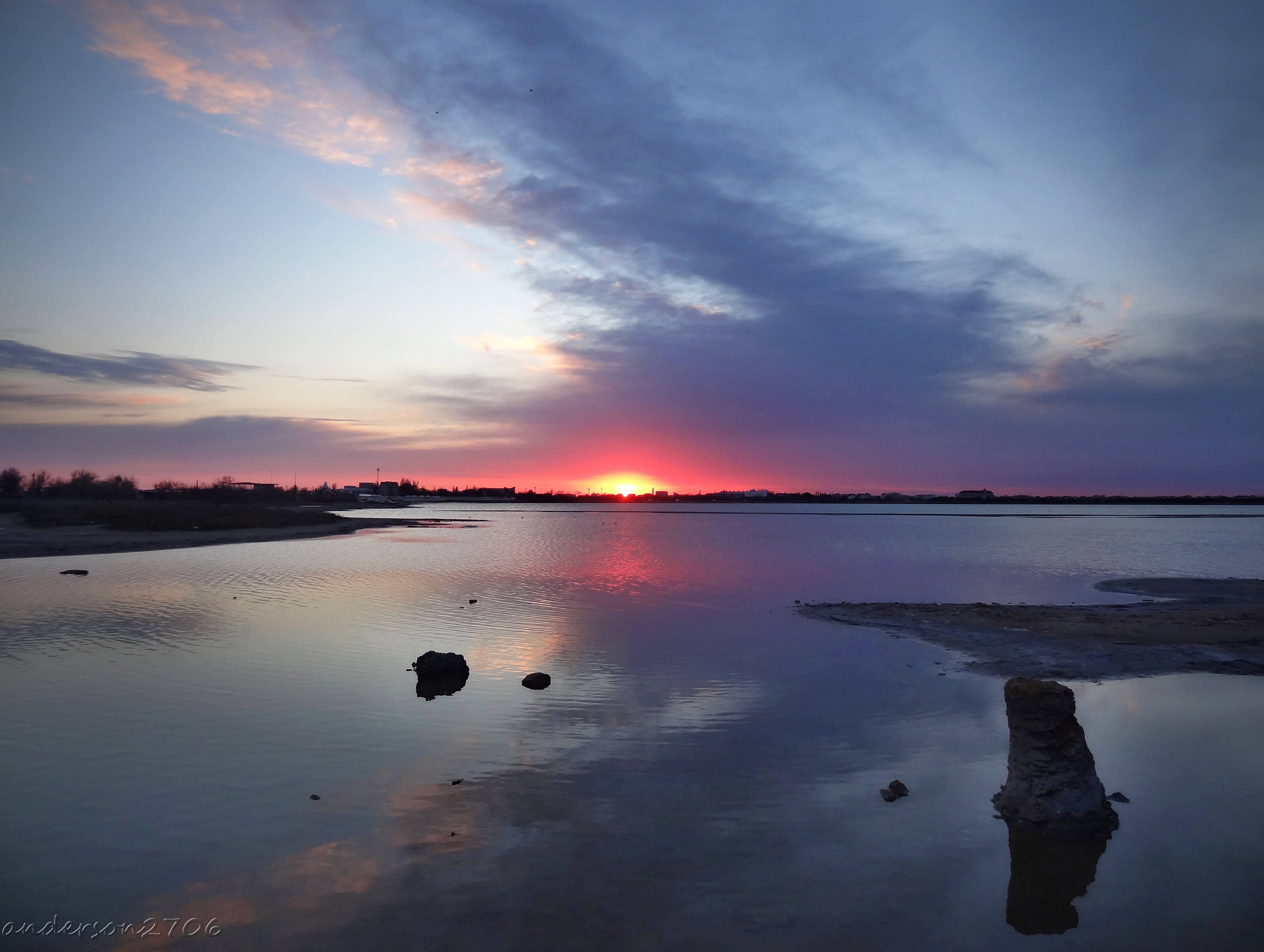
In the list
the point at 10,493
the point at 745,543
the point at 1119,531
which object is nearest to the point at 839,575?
the point at 745,543

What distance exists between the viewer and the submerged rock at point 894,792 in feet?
30.9

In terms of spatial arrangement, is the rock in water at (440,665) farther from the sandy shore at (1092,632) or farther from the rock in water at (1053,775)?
the sandy shore at (1092,632)

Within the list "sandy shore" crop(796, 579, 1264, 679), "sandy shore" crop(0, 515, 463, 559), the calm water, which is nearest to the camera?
the calm water

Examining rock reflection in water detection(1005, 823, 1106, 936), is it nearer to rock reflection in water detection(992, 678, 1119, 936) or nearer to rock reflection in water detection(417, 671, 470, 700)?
rock reflection in water detection(992, 678, 1119, 936)

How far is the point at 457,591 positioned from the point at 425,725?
60.0 feet

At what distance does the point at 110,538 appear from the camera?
51.5m

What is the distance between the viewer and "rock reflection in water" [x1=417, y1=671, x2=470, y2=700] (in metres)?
14.4

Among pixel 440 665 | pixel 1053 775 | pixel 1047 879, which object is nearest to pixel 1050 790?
pixel 1053 775

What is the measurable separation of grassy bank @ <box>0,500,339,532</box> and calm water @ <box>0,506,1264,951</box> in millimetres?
46852

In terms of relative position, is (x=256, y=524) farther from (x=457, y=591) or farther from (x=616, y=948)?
(x=616, y=948)

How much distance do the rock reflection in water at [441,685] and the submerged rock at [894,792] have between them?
874 centimetres

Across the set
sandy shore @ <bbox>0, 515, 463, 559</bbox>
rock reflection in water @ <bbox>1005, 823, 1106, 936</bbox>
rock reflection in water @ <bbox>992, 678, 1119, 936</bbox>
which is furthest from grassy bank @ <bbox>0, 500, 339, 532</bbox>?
rock reflection in water @ <bbox>1005, 823, 1106, 936</bbox>

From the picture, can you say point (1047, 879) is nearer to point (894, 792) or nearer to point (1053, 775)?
point (1053, 775)

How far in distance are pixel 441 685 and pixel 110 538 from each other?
50292 mm
